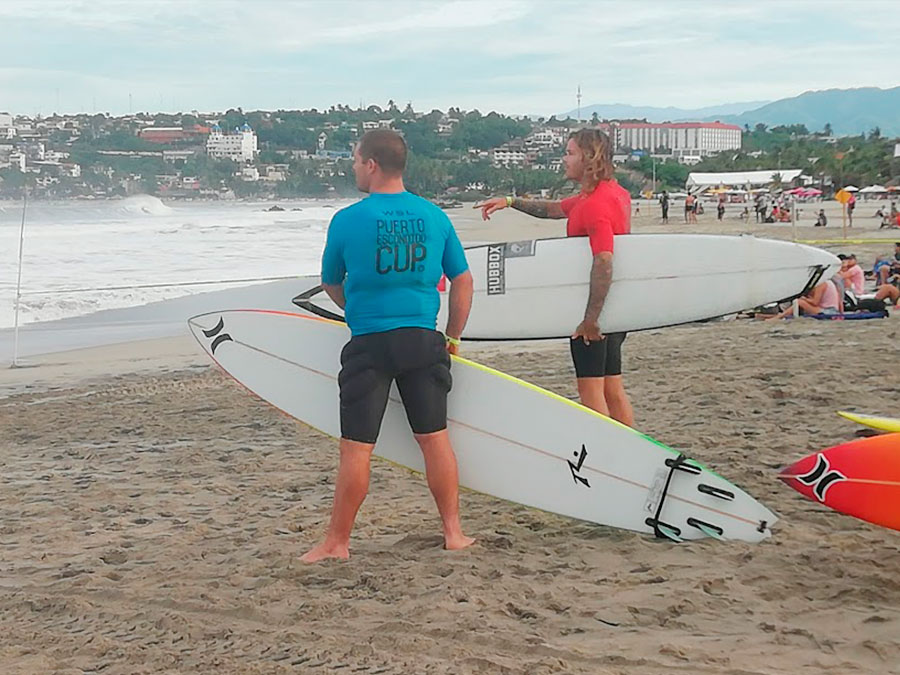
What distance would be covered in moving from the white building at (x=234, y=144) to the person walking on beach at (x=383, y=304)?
7669cm

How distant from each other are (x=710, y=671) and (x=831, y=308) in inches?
324

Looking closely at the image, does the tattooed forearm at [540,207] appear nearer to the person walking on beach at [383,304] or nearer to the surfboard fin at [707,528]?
the person walking on beach at [383,304]

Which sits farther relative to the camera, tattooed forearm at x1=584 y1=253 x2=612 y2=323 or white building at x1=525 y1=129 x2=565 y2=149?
white building at x1=525 y1=129 x2=565 y2=149

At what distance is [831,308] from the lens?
10.1 metres

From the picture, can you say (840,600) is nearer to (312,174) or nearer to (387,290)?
(387,290)

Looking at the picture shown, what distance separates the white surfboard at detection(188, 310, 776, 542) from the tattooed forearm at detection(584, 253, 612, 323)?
14.8 inches

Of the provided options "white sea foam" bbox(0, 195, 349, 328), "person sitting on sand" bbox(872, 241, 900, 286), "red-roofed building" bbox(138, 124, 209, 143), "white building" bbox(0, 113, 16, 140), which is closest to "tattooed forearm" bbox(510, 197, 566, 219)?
"person sitting on sand" bbox(872, 241, 900, 286)

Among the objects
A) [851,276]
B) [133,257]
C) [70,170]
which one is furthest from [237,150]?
[851,276]

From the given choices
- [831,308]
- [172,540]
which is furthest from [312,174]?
[172,540]

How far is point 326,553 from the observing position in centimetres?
362

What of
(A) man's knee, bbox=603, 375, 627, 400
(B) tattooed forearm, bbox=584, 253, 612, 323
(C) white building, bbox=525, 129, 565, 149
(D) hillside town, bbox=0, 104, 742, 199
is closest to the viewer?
(B) tattooed forearm, bbox=584, 253, 612, 323

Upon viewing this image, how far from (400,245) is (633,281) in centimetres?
232

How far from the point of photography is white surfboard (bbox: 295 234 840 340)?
5.50m

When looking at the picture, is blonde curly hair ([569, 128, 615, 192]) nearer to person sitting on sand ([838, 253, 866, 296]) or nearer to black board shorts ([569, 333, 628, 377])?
black board shorts ([569, 333, 628, 377])
